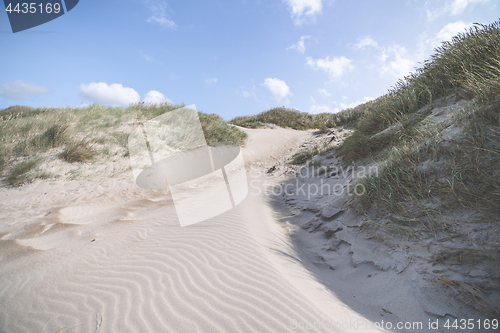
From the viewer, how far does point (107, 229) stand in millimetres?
4207

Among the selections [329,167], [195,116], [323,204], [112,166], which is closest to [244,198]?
[323,204]

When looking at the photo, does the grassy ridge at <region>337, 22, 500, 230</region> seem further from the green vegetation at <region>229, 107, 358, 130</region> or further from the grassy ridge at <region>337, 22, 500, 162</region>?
the green vegetation at <region>229, 107, 358, 130</region>

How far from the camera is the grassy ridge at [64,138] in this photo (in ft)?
22.2

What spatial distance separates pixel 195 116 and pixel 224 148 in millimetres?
2363

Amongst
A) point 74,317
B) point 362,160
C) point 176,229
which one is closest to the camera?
point 74,317

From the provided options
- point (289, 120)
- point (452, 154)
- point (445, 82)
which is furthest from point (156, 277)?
point (289, 120)

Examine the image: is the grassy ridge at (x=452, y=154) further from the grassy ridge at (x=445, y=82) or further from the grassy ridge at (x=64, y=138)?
the grassy ridge at (x=64, y=138)

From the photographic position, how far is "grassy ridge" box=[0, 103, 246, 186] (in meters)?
6.77

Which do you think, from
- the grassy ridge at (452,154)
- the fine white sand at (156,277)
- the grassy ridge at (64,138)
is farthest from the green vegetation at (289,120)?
the fine white sand at (156,277)

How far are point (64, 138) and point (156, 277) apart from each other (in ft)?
27.2

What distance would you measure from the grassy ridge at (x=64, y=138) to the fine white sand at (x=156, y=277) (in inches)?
114

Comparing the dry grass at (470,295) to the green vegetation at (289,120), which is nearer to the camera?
the dry grass at (470,295)

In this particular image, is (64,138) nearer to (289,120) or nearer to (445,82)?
(445,82)

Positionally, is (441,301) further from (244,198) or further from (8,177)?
(8,177)
